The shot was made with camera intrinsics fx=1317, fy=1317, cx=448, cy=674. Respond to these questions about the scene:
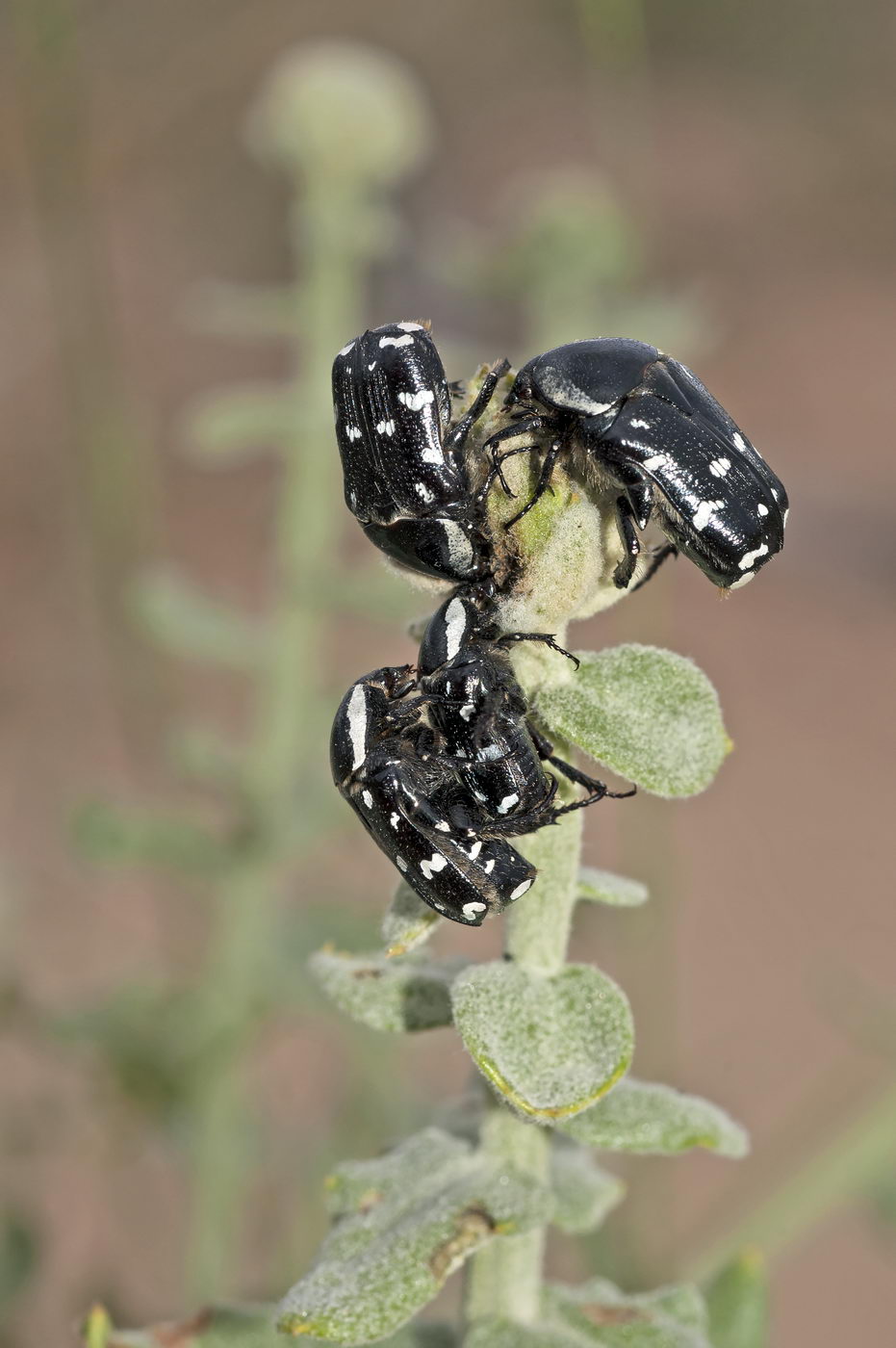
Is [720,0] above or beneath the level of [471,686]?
above

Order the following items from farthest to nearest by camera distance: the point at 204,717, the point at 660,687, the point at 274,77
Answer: the point at 204,717
the point at 274,77
the point at 660,687

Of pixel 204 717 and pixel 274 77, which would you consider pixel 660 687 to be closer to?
pixel 274 77

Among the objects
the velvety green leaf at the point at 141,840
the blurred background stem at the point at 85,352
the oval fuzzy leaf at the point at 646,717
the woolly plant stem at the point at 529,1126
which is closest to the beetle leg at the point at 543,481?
the oval fuzzy leaf at the point at 646,717

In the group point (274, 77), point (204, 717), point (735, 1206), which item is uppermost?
point (274, 77)

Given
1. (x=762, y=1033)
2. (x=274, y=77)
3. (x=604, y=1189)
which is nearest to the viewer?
(x=604, y=1189)

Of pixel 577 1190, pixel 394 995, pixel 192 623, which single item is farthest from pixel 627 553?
pixel 192 623

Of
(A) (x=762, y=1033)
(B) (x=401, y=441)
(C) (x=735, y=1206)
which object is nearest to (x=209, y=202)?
(A) (x=762, y=1033)

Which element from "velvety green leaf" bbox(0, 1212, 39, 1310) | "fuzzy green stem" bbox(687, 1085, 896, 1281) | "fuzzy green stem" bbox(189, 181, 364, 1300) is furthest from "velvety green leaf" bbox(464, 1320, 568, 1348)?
"fuzzy green stem" bbox(189, 181, 364, 1300)

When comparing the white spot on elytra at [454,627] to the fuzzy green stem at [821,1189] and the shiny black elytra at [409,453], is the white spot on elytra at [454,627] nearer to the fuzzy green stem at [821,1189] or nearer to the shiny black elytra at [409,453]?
the shiny black elytra at [409,453]
